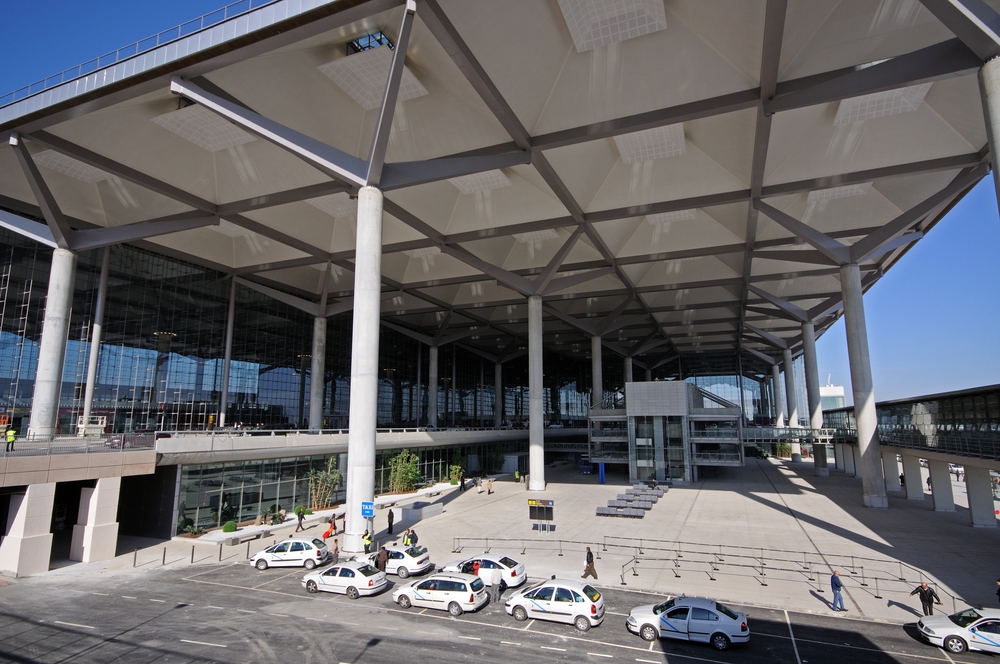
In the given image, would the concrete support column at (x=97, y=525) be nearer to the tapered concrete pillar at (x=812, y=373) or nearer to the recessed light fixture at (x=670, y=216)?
the recessed light fixture at (x=670, y=216)

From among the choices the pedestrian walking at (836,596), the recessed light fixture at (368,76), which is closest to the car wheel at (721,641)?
the pedestrian walking at (836,596)

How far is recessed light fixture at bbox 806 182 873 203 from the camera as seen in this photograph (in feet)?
113

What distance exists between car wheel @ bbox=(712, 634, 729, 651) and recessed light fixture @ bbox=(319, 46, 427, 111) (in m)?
22.5

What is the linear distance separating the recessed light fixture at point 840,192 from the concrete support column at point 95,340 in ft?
153

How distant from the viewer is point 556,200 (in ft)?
115

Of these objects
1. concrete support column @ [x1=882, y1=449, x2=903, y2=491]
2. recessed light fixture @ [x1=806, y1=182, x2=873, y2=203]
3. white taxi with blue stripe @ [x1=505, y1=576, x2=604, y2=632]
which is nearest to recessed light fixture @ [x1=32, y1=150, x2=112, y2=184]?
white taxi with blue stripe @ [x1=505, y1=576, x2=604, y2=632]

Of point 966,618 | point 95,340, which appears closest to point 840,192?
point 966,618

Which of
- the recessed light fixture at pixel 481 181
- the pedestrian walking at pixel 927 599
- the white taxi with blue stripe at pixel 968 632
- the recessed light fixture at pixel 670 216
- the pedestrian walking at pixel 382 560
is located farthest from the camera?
the recessed light fixture at pixel 670 216

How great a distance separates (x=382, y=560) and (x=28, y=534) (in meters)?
13.1

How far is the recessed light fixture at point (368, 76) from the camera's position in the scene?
78.7 feet

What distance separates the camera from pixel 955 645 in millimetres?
12938

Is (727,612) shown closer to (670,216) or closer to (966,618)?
(966,618)

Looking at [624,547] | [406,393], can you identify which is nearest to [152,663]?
[624,547]

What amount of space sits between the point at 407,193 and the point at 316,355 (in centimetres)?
2086
